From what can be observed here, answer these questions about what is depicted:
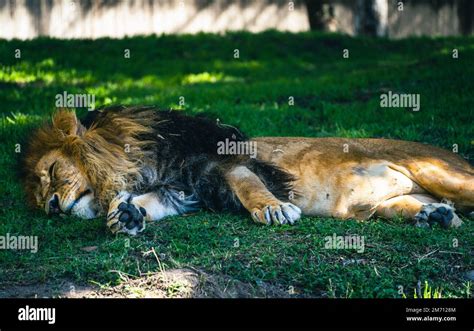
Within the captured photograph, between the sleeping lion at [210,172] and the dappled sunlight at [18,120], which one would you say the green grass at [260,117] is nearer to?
the dappled sunlight at [18,120]

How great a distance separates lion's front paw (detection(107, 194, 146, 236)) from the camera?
5.04 m

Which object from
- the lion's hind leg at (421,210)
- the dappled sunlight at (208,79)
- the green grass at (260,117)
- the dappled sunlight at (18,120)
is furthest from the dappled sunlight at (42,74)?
the lion's hind leg at (421,210)

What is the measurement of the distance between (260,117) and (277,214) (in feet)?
11.5

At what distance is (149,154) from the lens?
18.6 ft

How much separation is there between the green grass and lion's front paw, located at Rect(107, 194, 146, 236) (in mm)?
85

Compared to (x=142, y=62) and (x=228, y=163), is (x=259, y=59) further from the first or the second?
(x=228, y=163)

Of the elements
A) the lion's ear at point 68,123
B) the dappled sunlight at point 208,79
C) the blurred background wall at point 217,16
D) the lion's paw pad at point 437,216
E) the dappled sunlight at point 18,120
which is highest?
the blurred background wall at point 217,16

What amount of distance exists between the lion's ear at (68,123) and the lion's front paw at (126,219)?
Result: 787mm

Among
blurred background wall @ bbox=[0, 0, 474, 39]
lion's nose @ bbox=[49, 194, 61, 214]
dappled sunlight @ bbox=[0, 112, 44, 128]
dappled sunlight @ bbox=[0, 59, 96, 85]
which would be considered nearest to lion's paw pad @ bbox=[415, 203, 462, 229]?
lion's nose @ bbox=[49, 194, 61, 214]

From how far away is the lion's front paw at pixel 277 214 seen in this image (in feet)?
17.1

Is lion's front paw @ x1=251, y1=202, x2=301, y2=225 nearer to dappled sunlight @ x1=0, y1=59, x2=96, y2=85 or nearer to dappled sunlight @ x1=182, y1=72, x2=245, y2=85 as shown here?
dappled sunlight @ x1=0, y1=59, x2=96, y2=85

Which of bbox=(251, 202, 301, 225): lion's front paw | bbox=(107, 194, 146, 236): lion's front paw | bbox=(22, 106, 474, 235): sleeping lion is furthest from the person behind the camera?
bbox=(22, 106, 474, 235): sleeping lion

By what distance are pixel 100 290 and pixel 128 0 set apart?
438 inches

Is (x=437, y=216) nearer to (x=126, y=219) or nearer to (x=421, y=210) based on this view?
(x=421, y=210)
